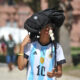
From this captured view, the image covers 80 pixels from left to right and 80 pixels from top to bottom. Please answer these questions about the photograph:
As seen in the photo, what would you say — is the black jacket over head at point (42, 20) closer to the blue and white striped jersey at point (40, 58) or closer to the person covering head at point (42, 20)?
the person covering head at point (42, 20)

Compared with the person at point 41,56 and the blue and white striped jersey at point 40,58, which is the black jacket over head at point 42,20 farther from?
the blue and white striped jersey at point 40,58

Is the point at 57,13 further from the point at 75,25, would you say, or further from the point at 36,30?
the point at 75,25

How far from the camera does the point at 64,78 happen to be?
1483 centimetres

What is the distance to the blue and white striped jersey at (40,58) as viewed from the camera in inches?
205

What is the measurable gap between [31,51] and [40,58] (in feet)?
0.50

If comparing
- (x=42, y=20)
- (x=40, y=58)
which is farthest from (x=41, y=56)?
(x=42, y=20)

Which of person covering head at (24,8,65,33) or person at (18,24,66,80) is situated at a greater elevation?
person covering head at (24,8,65,33)

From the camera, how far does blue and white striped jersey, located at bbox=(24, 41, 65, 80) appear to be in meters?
5.21

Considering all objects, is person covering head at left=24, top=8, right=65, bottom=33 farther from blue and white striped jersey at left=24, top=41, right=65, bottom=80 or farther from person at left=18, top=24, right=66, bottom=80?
blue and white striped jersey at left=24, top=41, right=65, bottom=80

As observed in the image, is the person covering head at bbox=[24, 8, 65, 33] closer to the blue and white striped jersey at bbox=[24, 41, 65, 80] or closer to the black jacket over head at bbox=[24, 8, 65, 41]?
the black jacket over head at bbox=[24, 8, 65, 41]

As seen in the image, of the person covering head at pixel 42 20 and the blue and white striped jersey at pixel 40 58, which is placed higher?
the person covering head at pixel 42 20

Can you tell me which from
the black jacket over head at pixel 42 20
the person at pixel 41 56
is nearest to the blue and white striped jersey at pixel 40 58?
the person at pixel 41 56

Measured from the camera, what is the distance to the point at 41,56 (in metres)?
5.24

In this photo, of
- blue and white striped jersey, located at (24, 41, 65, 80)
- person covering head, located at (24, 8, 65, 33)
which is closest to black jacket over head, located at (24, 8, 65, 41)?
person covering head, located at (24, 8, 65, 33)
